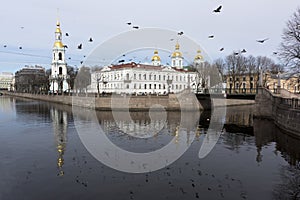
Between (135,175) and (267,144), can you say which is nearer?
(135,175)

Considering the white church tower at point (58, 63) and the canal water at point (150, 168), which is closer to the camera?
the canal water at point (150, 168)

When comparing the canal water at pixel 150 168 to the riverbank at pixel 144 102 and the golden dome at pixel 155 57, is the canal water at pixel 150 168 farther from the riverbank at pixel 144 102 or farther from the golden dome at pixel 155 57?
the golden dome at pixel 155 57

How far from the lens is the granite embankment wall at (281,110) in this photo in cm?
2372

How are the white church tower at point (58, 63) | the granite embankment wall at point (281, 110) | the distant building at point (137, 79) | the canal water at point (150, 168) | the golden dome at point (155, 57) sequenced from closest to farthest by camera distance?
1. the canal water at point (150, 168)
2. the granite embankment wall at point (281, 110)
3. the distant building at point (137, 79)
4. the white church tower at point (58, 63)
5. the golden dome at point (155, 57)

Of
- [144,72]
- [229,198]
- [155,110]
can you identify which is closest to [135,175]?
[229,198]

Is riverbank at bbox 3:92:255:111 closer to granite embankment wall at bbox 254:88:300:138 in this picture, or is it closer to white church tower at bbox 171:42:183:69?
granite embankment wall at bbox 254:88:300:138

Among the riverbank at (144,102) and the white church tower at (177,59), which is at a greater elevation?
the white church tower at (177,59)

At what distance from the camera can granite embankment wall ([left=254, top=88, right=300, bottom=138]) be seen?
77.8ft

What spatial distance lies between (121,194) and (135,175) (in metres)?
2.52

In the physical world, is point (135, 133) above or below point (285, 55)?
below

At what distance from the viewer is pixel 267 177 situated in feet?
43.9

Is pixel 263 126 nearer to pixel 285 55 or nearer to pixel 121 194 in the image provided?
pixel 285 55

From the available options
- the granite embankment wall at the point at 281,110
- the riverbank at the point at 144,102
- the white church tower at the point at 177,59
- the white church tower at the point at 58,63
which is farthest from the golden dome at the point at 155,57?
the granite embankment wall at the point at 281,110

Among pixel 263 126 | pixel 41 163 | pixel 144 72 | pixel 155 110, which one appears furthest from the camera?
pixel 144 72
